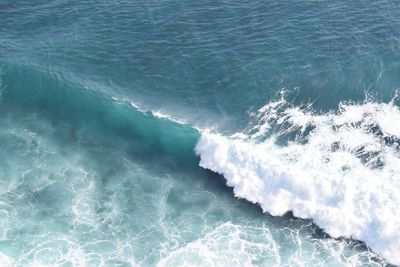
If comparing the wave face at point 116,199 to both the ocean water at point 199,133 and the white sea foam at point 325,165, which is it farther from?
the white sea foam at point 325,165

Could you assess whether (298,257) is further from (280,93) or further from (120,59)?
(120,59)

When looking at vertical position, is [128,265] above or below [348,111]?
below

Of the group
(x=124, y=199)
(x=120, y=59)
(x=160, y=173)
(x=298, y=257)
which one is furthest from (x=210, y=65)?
(x=298, y=257)

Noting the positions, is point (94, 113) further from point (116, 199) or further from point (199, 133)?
point (116, 199)

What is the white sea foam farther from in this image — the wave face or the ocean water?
the wave face

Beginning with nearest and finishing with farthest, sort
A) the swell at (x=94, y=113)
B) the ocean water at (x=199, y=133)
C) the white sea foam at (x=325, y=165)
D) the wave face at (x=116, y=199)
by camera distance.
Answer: the wave face at (x=116, y=199)
the ocean water at (x=199, y=133)
the white sea foam at (x=325, y=165)
the swell at (x=94, y=113)

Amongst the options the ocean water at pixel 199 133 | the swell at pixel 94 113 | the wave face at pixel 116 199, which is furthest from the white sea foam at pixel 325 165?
the swell at pixel 94 113
